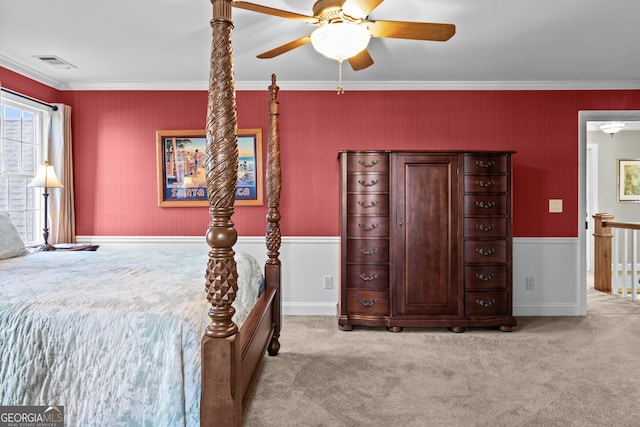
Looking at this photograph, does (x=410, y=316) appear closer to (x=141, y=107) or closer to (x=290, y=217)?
(x=290, y=217)

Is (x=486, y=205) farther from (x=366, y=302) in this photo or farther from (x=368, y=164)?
(x=366, y=302)

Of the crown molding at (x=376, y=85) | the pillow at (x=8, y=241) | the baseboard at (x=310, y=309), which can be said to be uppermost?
the crown molding at (x=376, y=85)

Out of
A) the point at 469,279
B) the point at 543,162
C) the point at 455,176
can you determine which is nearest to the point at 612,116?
the point at 543,162

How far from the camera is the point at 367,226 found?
3.56 m

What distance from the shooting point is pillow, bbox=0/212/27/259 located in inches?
108

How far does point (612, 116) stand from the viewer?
4.06 m

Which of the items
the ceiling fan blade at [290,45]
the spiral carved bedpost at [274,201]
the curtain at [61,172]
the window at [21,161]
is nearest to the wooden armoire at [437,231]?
the spiral carved bedpost at [274,201]

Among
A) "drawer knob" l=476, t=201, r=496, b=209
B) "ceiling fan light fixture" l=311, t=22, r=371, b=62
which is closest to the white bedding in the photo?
"ceiling fan light fixture" l=311, t=22, r=371, b=62

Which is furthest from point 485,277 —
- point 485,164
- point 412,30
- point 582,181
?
point 412,30

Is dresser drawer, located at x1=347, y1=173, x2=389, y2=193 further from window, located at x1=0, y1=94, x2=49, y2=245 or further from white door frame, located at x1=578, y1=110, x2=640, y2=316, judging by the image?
window, located at x1=0, y1=94, x2=49, y2=245

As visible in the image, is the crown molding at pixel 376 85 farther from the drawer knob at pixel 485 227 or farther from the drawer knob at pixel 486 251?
the drawer knob at pixel 486 251

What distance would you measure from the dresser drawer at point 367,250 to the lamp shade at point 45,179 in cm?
275

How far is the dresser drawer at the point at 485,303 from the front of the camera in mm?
3518

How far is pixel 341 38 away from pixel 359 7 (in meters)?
0.16
